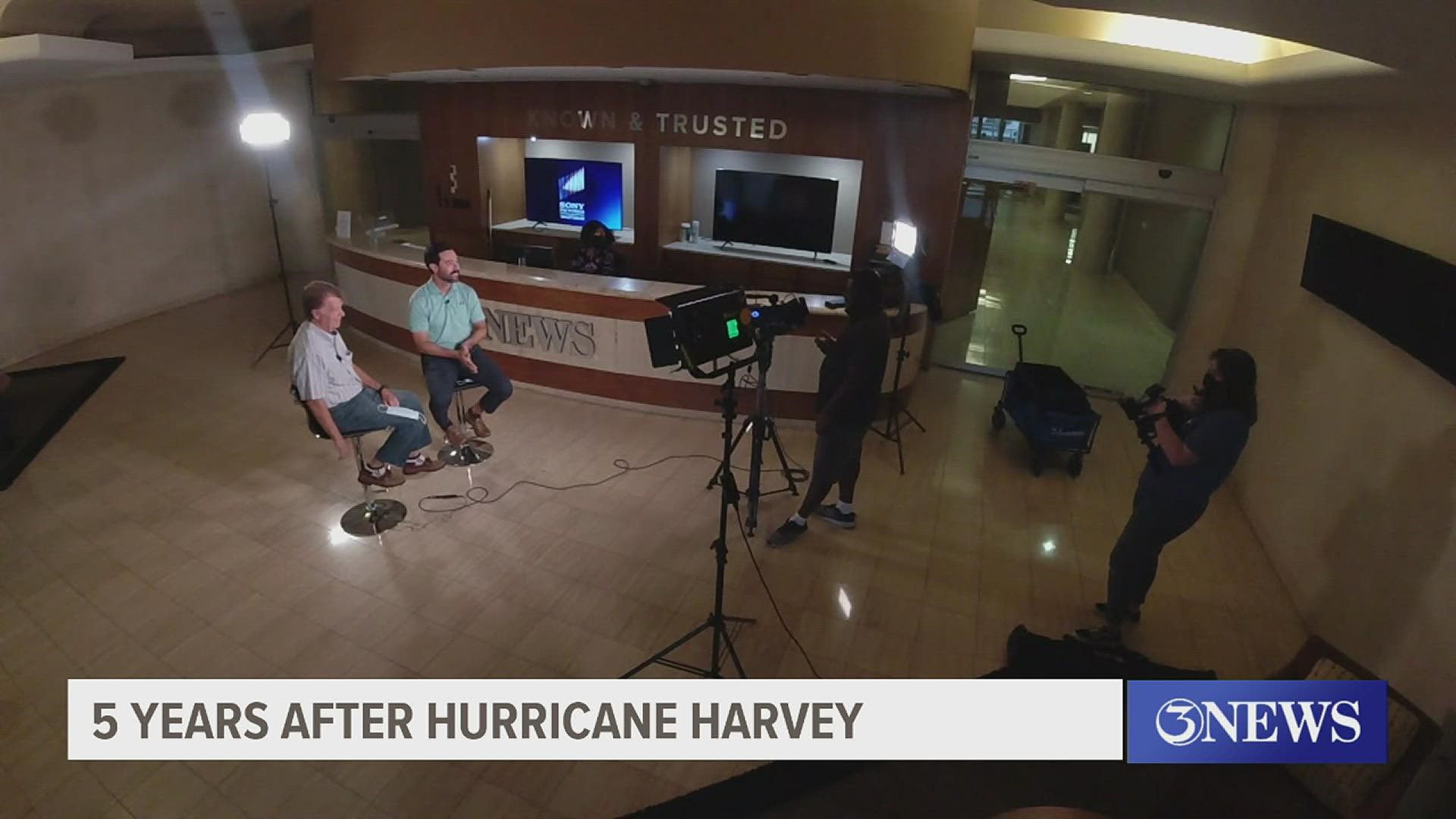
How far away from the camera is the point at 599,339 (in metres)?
5.80

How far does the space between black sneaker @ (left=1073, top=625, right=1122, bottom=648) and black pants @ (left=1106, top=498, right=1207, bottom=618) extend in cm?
8

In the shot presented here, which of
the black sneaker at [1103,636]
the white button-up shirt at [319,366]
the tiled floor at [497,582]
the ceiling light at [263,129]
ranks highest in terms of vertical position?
the ceiling light at [263,129]

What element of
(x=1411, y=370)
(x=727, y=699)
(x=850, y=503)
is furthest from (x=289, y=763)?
(x=1411, y=370)

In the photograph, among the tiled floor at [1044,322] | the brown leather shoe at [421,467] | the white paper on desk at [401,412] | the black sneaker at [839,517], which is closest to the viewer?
the white paper on desk at [401,412]

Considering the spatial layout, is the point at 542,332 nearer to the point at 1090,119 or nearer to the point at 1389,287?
the point at 1090,119

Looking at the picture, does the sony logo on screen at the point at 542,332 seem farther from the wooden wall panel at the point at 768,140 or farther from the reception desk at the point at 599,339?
the wooden wall panel at the point at 768,140

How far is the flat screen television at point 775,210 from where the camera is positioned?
7.13 metres

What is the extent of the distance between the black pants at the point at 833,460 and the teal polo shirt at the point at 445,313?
246 cm

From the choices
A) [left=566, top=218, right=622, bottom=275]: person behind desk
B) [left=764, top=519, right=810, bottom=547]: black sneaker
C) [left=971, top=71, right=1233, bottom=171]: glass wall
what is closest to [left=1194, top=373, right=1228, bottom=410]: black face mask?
[left=764, top=519, right=810, bottom=547]: black sneaker

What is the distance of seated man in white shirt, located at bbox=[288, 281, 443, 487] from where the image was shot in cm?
362

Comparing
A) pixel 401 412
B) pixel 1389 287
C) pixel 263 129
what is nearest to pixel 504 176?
pixel 263 129

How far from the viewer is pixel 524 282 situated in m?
5.77

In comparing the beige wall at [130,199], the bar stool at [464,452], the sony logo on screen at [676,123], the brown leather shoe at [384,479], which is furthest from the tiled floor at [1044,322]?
the beige wall at [130,199]

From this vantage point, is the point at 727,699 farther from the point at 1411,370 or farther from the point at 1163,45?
the point at 1163,45
